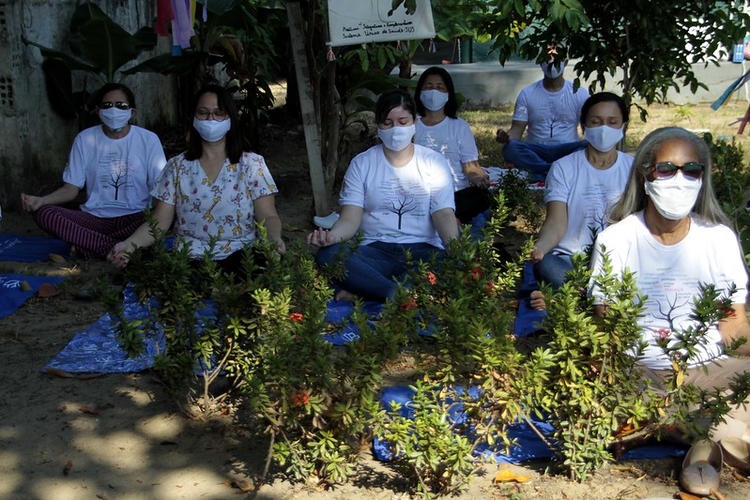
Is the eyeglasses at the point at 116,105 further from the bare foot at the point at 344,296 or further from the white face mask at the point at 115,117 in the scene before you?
the bare foot at the point at 344,296

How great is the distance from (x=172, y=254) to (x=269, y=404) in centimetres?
85

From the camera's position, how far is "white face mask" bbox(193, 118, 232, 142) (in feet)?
17.2

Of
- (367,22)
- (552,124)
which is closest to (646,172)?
(367,22)

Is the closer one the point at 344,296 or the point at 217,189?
the point at 217,189

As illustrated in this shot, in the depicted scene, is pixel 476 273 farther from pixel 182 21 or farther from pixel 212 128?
pixel 182 21

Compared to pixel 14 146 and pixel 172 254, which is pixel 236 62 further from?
pixel 172 254

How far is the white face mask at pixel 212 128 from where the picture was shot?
525 centimetres

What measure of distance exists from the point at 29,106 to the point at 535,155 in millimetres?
4245

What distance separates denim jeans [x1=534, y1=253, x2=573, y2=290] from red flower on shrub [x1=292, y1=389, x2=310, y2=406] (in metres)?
2.39

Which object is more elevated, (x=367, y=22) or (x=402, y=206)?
(x=367, y=22)

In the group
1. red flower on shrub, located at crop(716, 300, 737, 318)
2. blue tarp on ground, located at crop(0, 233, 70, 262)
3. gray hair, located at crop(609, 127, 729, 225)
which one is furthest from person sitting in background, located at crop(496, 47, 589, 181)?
red flower on shrub, located at crop(716, 300, 737, 318)

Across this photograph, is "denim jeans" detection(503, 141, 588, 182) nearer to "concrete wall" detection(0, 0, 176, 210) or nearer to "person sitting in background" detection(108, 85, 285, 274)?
"person sitting in background" detection(108, 85, 285, 274)

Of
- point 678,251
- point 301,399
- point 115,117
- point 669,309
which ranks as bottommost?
point 301,399

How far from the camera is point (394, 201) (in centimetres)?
576
